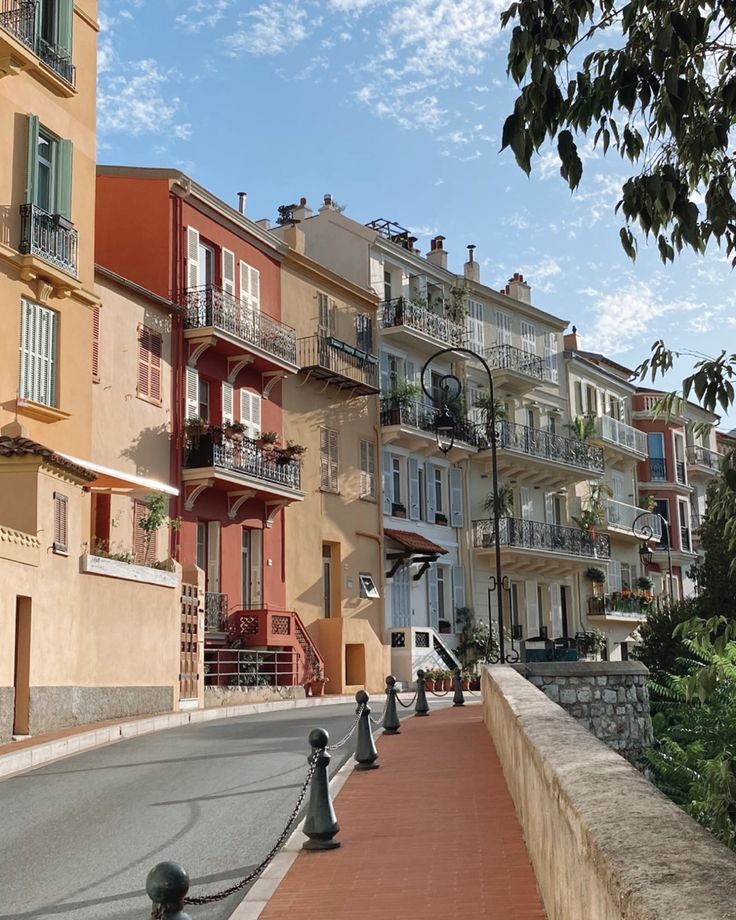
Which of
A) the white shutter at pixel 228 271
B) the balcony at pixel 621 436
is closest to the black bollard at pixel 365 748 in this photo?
the white shutter at pixel 228 271

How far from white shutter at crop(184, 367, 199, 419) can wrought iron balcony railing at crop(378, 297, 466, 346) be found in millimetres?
10859

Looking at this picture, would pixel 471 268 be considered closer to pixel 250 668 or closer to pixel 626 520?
pixel 626 520

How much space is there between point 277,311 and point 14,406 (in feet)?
45.2

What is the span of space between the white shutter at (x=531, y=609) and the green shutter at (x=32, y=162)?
28.2 meters

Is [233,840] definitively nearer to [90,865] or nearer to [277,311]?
[90,865]

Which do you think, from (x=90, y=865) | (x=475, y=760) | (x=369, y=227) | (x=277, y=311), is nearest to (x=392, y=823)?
(x=90, y=865)

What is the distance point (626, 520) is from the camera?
54594 millimetres

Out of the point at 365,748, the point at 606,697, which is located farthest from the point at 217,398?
the point at 365,748

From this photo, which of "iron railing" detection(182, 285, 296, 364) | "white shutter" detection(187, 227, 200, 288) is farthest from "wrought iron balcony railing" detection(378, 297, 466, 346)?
"white shutter" detection(187, 227, 200, 288)

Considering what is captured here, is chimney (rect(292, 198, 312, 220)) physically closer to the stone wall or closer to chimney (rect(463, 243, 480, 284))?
chimney (rect(463, 243, 480, 284))

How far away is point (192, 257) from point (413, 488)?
1295 cm

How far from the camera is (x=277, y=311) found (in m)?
34.2

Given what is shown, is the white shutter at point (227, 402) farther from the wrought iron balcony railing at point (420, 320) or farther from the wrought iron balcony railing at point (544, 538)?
the wrought iron balcony railing at point (544, 538)

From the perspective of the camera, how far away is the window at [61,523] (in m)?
18.9
